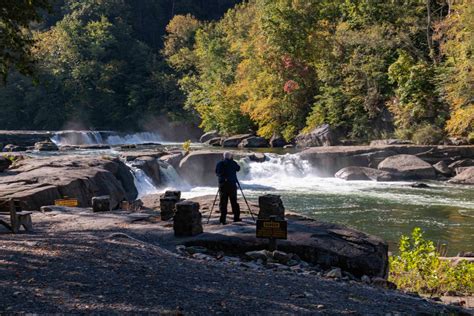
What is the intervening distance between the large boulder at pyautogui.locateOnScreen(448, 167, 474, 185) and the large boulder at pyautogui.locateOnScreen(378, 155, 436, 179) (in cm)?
136

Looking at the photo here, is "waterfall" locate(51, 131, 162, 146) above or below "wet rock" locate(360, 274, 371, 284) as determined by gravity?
above

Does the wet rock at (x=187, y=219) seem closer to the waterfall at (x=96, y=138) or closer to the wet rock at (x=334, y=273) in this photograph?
the wet rock at (x=334, y=273)

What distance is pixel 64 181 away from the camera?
18.3 metres

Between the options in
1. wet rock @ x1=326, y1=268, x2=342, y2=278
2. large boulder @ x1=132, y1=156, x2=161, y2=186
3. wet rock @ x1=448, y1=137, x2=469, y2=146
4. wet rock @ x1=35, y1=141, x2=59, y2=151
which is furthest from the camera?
wet rock @ x1=35, y1=141, x2=59, y2=151

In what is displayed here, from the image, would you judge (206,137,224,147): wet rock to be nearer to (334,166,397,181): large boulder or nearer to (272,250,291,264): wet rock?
(334,166,397,181): large boulder

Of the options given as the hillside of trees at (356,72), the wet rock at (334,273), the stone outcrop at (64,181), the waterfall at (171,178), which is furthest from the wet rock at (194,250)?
the hillside of trees at (356,72)

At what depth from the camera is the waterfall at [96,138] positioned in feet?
148

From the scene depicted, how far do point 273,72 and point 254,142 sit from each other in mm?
5483

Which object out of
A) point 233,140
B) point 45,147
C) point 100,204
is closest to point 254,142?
point 233,140

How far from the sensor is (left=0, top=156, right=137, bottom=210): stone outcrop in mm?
16844

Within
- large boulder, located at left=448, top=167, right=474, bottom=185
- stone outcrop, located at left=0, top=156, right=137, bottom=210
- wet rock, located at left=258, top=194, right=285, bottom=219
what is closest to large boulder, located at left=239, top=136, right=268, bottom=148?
large boulder, located at left=448, top=167, right=474, bottom=185

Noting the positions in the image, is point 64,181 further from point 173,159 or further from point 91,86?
point 91,86

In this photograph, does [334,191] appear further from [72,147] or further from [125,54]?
[125,54]

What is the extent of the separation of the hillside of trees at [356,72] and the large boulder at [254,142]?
1004 mm
